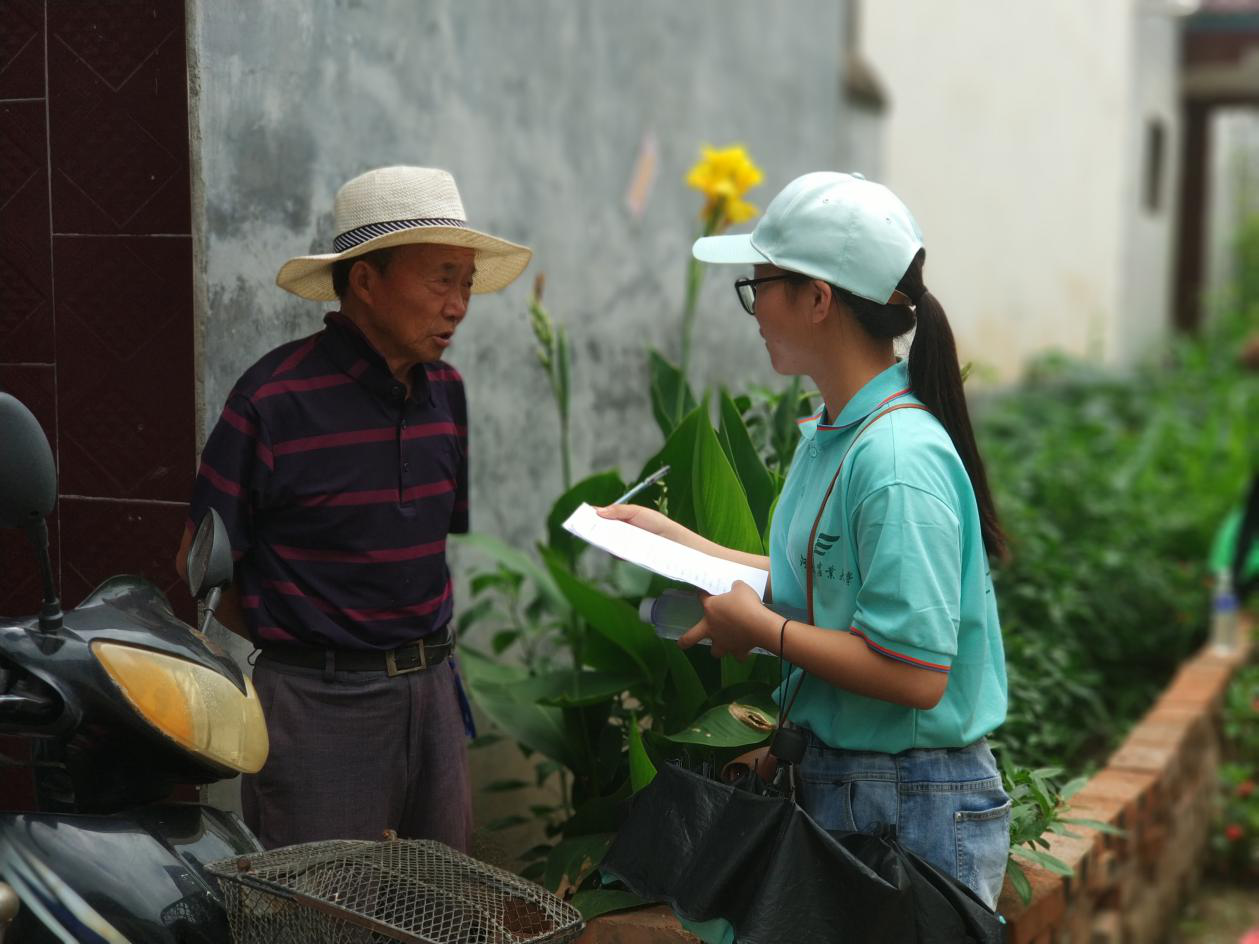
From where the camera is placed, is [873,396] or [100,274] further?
[100,274]

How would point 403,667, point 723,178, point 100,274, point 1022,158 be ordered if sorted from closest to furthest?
point 403,667 → point 100,274 → point 723,178 → point 1022,158

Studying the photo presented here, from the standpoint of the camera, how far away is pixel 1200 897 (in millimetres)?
5008

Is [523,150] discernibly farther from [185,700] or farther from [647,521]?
[185,700]

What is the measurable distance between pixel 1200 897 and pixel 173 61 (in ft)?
13.5

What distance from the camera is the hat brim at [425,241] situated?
2.81 m

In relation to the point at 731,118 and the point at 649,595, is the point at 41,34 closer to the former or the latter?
the point at 649,595

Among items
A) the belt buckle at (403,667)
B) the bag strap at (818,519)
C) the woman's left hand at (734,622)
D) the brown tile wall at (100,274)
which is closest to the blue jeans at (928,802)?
the bag strap at (818,519)

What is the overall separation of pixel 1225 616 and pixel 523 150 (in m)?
3.30

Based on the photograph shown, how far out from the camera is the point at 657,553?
2447 mm

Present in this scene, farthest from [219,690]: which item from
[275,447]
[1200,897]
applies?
[1200,897]

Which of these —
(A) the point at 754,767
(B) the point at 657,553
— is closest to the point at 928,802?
(A) the point at 754,767

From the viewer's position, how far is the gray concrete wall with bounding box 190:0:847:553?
124 inches

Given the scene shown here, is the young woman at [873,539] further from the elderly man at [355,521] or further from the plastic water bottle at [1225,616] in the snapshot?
the plastic water bottle at [1225,616]

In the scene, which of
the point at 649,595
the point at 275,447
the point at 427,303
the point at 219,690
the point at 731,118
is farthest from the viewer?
the point at 731,118
